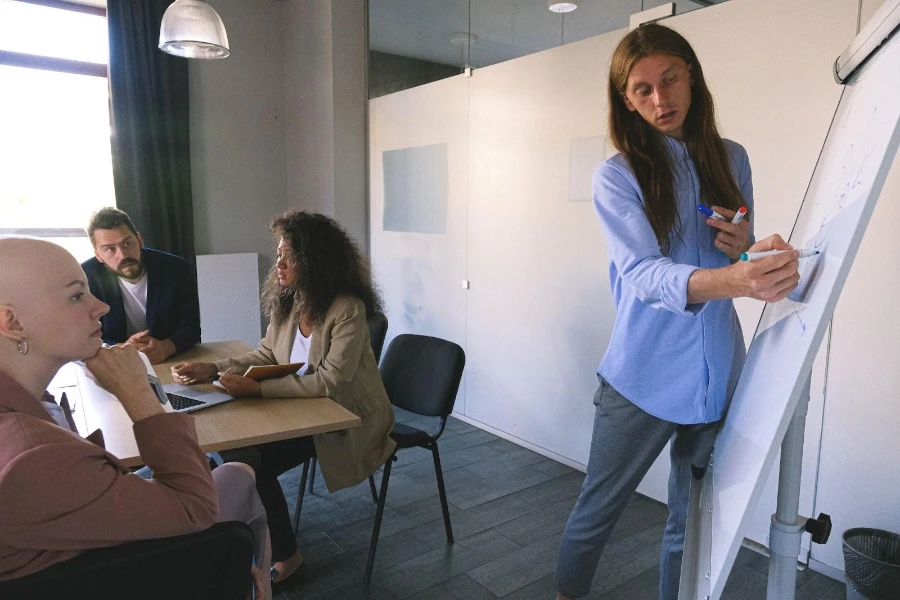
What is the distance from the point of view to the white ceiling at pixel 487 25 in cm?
290

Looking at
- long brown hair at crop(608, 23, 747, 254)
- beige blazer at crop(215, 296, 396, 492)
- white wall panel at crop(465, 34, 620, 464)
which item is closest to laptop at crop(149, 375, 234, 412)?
beige blazer at crop(215, 296, 396, 492)

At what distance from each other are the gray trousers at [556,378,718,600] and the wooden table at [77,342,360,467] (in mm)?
669

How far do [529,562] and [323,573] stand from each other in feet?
2.47

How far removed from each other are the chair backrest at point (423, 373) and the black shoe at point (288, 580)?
2.23 ft

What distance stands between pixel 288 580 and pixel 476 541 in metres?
0.73

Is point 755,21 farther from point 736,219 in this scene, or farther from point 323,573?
point 323,573

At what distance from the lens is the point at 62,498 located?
88cm

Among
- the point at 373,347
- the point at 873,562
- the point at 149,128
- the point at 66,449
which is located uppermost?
the point at 149,128

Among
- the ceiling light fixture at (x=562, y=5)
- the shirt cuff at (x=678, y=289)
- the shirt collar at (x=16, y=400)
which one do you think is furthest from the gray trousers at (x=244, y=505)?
the ceiling light fixture at (x=562, y=5)

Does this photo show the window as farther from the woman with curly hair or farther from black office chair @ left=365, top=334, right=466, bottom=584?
black office chair @ left=365, top=334, right=466, bottom=584

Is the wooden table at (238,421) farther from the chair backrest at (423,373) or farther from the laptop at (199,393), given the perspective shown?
the chair backrest at (423,373)

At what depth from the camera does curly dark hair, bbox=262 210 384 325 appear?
86.2 inches

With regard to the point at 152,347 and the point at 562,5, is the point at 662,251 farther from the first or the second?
the point at 562,5

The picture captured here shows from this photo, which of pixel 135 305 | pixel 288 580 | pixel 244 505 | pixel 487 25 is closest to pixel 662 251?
pixel 244 505
